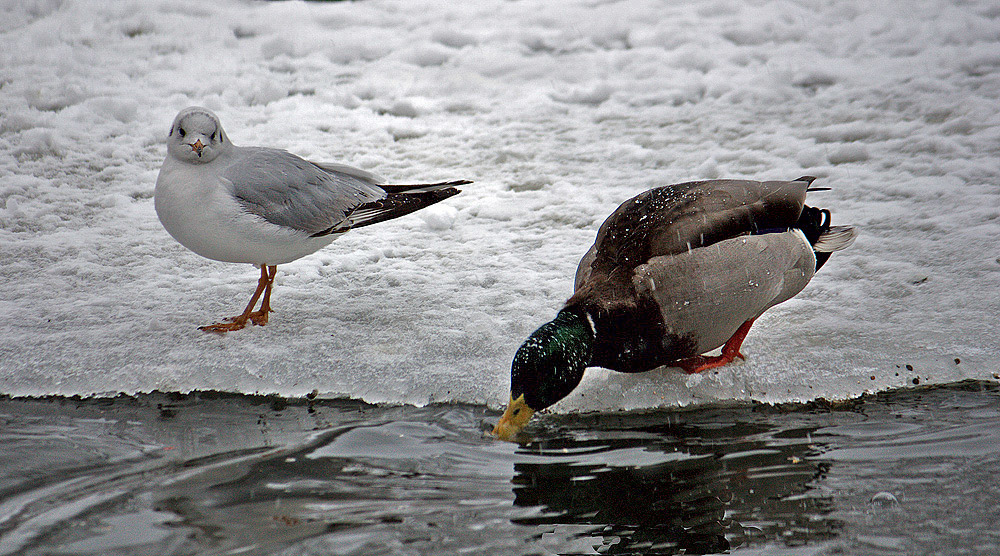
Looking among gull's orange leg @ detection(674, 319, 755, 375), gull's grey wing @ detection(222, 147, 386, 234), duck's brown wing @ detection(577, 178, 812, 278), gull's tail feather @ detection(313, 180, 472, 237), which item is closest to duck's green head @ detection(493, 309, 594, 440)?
duck's brown wing @ detection(577, 178, 812, 278)

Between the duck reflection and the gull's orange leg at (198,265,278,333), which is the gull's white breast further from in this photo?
the duck reflection

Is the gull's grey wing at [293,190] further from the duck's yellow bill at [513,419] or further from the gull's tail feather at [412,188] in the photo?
the duck's yellow bill at [513,419]

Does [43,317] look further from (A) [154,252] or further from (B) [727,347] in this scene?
(B) [727,347]

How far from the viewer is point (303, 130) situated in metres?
6.37

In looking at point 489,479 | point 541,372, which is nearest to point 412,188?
point 541,372

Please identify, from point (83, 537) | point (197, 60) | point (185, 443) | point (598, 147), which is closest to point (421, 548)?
Result: point (83, 537)

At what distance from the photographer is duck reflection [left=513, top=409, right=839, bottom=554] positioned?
2367mm

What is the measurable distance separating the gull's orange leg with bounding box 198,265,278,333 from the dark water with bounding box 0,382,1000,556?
48 cm

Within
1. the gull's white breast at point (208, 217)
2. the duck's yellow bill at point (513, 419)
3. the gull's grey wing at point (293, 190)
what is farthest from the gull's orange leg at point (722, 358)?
the gull's white breast at point (208, 217)

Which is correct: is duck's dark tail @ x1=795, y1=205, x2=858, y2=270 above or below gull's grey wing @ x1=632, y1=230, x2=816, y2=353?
above

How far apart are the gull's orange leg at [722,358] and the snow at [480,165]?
97 mm

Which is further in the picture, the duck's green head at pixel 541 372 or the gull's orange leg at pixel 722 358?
the gull's orange leg at pixel 722 358

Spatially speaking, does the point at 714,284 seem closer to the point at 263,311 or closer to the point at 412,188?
the point at 412,188

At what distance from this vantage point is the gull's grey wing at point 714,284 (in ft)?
10.6
